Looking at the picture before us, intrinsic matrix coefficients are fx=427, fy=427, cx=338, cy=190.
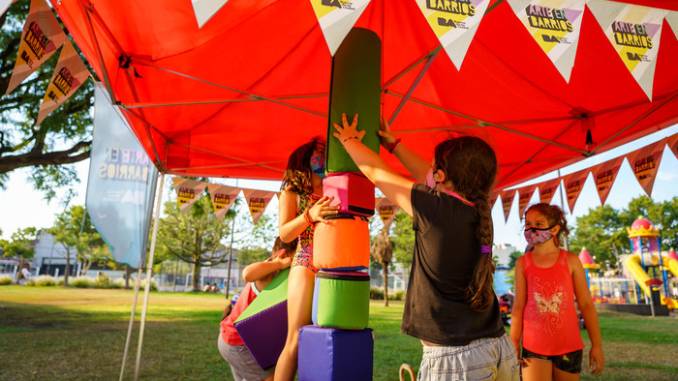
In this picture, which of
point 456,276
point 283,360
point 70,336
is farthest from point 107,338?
point 456,276

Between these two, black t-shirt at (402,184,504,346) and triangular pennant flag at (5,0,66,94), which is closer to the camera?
black t-shirt at (402,184,504,346)

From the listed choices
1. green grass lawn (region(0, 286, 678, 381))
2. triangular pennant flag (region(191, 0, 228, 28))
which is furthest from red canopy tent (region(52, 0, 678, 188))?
green grass lawn (region(0, 286, 678, 381))

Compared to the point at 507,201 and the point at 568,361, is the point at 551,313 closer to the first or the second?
the point at 568,361

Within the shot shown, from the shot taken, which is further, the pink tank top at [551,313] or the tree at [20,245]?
the tree at [20,245]

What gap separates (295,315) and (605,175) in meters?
5.04

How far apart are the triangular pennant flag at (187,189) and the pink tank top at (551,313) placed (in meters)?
5.60

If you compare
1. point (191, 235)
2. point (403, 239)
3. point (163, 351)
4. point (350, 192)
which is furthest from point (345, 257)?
point (191, 235)

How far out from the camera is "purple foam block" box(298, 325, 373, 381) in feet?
6.66

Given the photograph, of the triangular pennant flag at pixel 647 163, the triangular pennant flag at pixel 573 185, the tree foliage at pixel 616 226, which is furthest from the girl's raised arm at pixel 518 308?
the tree foliage at pixel 616 226

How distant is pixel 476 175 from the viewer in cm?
167

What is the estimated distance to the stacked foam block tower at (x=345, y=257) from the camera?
207cm

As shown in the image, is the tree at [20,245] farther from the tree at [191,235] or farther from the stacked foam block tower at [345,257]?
the stacked foam block tower at [345,257]

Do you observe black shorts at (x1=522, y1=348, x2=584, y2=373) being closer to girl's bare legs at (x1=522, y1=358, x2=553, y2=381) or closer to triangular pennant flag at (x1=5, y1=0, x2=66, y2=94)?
girl's bare legs at (x1=522, y1=358, x2=553, y2=381)

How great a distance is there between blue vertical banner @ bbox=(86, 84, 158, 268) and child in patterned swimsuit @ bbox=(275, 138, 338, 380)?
3.55 metres
